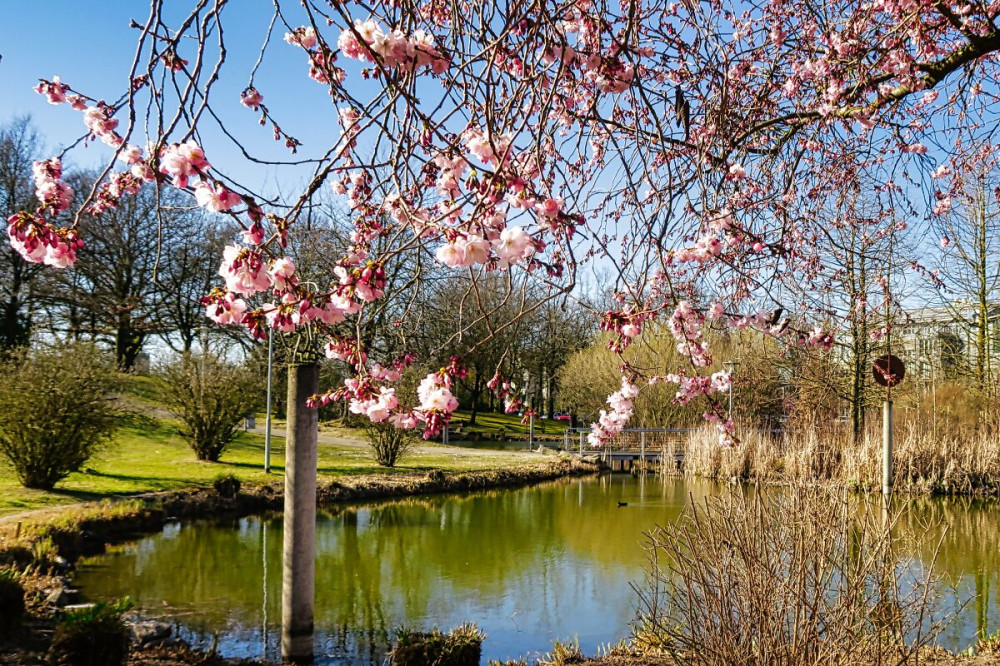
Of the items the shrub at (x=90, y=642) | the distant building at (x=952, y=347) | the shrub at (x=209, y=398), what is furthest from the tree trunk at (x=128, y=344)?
the distant building at (x=952, y=347)

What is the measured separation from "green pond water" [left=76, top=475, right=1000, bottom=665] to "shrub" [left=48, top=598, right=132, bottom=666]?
3.76 ft

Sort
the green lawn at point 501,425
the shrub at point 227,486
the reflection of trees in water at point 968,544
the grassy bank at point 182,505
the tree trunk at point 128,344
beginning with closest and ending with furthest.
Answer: the reflection of trees in water at point 968,544, the grassy bank at point 182,505, the shrub at point 227,486, the tree trunk at point 128,344, the green lawn at point 501,425

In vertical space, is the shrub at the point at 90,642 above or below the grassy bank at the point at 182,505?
above

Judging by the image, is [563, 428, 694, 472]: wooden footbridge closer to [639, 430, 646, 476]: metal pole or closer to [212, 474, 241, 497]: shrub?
[639, 430, 646, 476]: metal pole

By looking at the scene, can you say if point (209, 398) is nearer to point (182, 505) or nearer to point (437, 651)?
point (182, 505)

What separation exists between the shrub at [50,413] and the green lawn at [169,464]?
0.38 m

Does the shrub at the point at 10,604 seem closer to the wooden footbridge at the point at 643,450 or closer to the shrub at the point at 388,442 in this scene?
the shrub at the point at 388,442

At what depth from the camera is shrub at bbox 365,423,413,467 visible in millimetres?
14352

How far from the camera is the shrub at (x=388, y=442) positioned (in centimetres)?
1435

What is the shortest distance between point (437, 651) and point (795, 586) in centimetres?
221

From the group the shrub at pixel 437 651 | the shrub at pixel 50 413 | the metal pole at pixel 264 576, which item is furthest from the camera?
the shrub at pixel 50 413

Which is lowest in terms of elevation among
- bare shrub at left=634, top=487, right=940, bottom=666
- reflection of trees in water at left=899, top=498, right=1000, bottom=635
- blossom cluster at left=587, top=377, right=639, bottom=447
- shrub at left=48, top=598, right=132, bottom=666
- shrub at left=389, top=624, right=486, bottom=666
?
reflection of trees in water at left=899, top=498, right=1000, bottom=635

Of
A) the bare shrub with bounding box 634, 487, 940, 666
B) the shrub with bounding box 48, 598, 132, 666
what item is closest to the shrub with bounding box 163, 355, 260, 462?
the shrub with bounding box 48, 598, 132, 666

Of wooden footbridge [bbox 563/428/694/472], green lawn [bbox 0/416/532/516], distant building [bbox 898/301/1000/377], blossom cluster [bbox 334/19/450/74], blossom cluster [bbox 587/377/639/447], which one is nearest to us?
blossom cluster [bbox 334/19/450/74]
